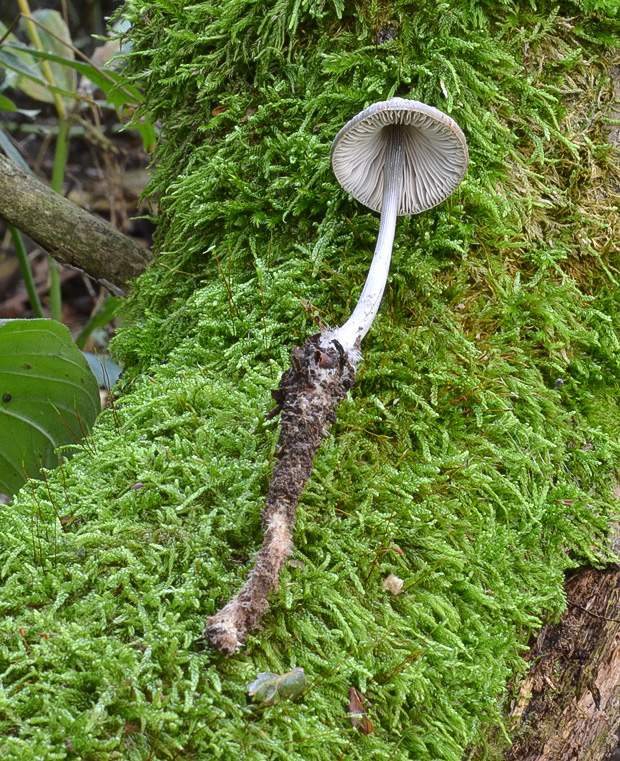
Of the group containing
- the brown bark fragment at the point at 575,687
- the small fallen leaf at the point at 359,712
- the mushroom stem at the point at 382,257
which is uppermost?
the mushroom stem at the point at 382,257

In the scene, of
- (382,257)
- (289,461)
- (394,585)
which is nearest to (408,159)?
(382,257)

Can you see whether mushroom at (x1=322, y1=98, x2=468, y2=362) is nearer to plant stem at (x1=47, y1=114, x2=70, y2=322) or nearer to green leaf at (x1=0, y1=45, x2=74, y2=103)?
green leaf at (x1=0, y1=45, x2=74, y2=103)

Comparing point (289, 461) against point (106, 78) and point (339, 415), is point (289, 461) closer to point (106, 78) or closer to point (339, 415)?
point (339, 415)

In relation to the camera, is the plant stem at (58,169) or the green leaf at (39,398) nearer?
the green leaf at (39,398)

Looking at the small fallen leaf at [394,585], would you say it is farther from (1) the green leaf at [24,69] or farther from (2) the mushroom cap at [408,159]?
(1) the green leaf at [24,69]

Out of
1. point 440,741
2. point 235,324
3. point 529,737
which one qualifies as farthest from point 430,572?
point 235,324

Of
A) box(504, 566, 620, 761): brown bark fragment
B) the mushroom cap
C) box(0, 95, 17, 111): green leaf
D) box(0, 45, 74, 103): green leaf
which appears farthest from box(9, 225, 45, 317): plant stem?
box(504, 566, 620, 761): brown bark fragment

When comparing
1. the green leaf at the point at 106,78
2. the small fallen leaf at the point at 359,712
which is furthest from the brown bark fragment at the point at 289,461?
the green leaf at the point at 106,78
